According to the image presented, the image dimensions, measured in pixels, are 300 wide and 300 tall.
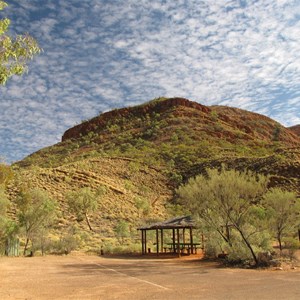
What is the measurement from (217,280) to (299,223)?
1419 cm

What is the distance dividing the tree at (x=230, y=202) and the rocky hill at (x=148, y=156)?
57.5 feet

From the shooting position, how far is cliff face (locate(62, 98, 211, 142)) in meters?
87.4

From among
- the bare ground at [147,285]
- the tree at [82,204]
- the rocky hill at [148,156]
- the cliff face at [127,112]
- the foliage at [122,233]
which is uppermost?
the cliff face at [127,112]

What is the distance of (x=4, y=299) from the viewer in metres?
10.1

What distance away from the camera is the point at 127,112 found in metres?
91.8

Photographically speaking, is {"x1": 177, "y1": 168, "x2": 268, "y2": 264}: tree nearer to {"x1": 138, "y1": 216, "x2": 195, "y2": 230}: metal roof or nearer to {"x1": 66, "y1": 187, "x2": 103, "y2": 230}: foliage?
{"x1": 138, "y1": 216, "x2": 195, "y2": 230}: metal roof

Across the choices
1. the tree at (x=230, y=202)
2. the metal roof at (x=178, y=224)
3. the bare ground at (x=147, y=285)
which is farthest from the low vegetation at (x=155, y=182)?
the bare ground at (x=147, y=285)

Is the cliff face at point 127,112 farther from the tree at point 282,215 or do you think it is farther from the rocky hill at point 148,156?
the tree at point 282,215

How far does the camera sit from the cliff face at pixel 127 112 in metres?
87.4

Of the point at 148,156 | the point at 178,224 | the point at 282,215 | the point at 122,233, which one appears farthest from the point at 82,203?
the point at 148,156

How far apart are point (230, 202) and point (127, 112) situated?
74.9 metres

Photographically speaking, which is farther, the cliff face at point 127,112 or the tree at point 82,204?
the cliff face at point 127,112

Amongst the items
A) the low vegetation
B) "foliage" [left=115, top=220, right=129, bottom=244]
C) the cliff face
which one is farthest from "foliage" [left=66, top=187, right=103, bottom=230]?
the cliff face

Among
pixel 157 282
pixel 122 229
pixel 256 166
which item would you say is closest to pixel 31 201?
pixel 122 229
